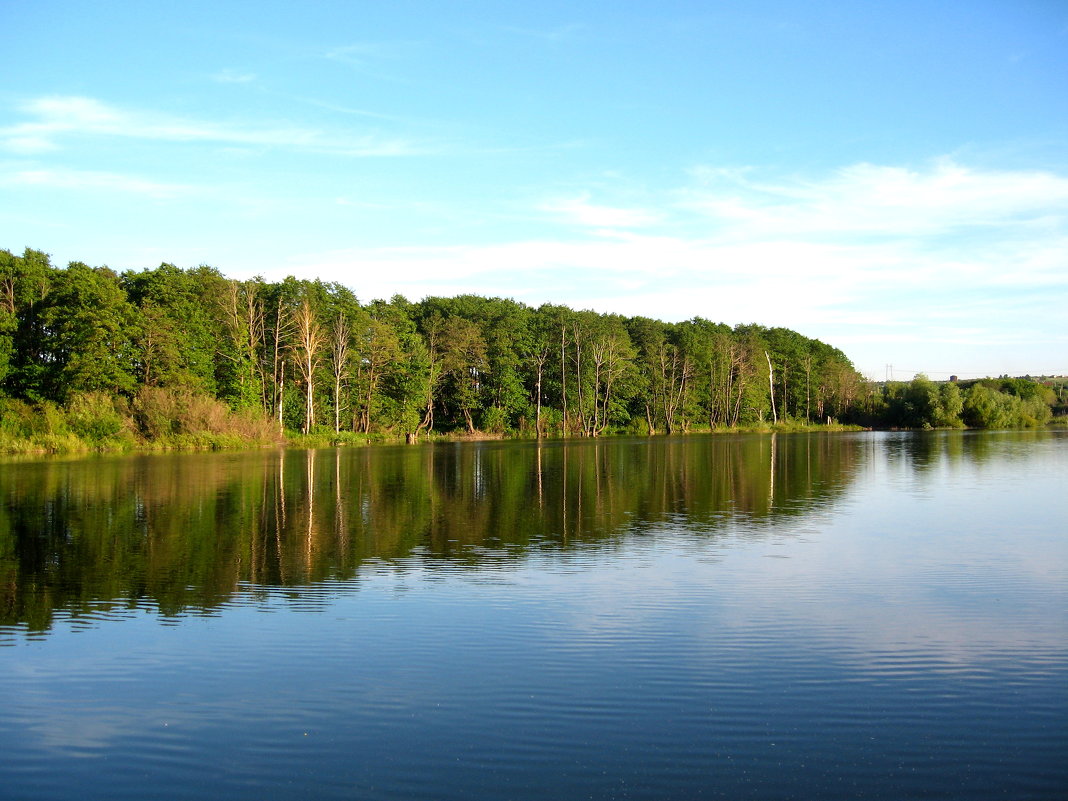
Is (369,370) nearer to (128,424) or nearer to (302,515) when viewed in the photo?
(128,424)

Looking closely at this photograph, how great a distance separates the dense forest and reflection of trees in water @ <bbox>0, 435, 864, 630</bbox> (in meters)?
12.9

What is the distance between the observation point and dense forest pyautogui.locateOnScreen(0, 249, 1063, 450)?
51375mm

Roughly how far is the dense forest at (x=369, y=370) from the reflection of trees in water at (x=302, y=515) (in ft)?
42.2

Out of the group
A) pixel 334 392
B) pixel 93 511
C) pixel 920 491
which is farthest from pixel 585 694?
pixel 334 392

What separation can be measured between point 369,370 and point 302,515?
157 feet

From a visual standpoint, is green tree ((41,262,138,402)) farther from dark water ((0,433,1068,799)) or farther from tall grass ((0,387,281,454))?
dark water ((0,433,1068,799))

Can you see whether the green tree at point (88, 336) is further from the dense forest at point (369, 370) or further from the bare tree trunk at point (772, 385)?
the bare tree trunk at point (772, 385)

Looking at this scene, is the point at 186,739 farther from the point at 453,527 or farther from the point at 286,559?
the point at 453,527

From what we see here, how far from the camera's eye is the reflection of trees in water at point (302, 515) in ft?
44.2

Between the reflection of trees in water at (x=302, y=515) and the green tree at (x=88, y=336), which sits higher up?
the green tree at (x=88, y=336)

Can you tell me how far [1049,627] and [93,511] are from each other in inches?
801

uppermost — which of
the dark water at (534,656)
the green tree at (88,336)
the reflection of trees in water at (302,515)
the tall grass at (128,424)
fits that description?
the green tree at (88,336)

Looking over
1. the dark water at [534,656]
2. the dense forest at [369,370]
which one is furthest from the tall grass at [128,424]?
the dark water at [534,656]

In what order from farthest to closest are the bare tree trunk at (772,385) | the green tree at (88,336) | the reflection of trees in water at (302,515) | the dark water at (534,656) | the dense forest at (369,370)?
the bare tree trunk at (772,385)
the dense forest at (369,370)
the green tree at (88,336)
the reflection of trees in water at (302,515)
the dark water at (534,656)
